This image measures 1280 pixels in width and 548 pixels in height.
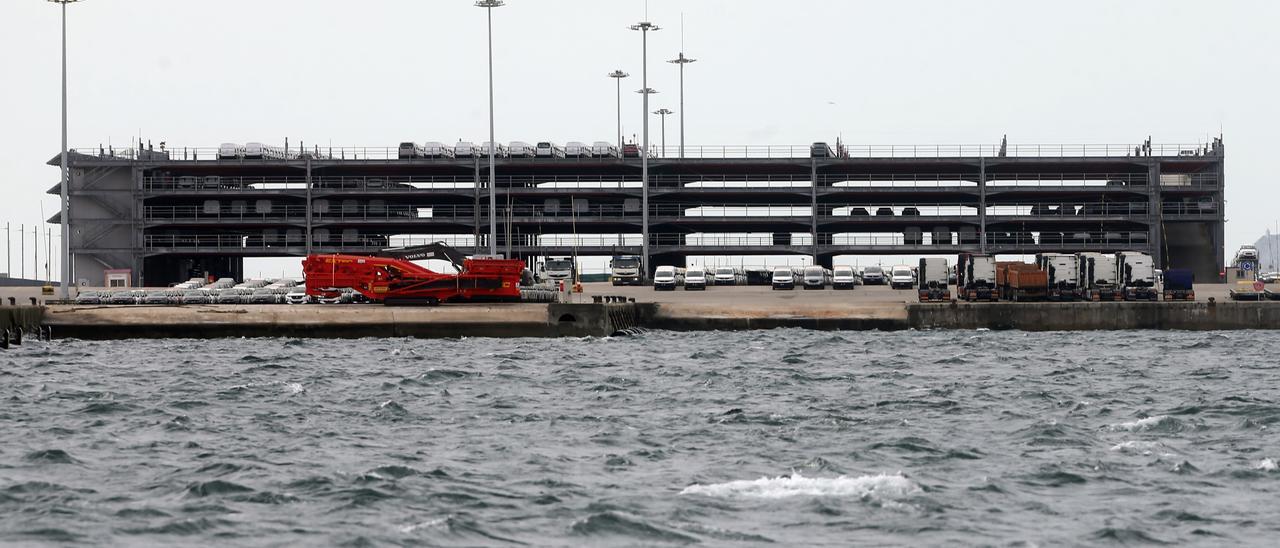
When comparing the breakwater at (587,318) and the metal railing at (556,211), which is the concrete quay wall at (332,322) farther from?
the metal railing at (556,211)

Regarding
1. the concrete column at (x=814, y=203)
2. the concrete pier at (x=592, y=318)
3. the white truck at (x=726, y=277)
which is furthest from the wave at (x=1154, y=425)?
the concrete column at (x=814, y=203)

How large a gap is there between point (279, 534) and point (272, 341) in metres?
43.0

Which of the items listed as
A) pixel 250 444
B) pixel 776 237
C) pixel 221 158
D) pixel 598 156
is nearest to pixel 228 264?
pixel 221 158

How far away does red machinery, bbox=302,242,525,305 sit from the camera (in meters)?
68.8

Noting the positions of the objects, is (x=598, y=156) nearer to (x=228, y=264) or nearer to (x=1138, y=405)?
(x=228, y=264)

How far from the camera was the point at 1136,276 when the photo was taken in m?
75.7

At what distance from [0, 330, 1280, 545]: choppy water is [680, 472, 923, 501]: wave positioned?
7cm

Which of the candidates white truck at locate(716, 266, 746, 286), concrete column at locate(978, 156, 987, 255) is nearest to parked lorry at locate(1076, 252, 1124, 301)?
white truck at locate(716, 266, 746, 286)

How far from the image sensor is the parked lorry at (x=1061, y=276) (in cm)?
7456

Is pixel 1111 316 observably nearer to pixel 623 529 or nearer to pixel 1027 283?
pixel 1027 283

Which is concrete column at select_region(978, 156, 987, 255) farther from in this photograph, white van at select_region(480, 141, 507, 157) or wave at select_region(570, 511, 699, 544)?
wave at select_region(570, 511, 699, 544)

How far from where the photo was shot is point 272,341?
63.8 metres

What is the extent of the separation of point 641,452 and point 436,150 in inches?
4363

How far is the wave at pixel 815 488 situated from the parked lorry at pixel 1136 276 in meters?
52.6
